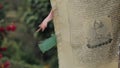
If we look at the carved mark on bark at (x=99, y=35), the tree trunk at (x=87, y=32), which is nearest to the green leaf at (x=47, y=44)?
the tree trunk at (x=87, y=32)

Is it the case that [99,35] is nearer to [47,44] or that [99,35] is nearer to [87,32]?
[87,32]

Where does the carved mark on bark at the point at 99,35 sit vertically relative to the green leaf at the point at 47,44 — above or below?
above

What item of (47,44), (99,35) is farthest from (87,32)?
(47,44)

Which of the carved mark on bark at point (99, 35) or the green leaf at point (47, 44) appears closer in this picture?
the carved mark on bark at point (99, 35)

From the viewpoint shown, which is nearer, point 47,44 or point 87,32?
point 87,32

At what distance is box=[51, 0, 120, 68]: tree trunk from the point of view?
2.16 metres

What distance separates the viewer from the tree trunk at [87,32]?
2.16 metres

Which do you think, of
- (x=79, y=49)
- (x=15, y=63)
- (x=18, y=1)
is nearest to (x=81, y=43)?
(x=79, y=49)

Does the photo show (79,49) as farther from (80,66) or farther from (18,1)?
(18,1)

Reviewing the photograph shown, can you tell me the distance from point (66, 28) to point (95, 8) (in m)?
0.18

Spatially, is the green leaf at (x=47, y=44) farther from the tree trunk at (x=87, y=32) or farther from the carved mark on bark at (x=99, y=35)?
the carved mark on bark at (x=99, y=35)

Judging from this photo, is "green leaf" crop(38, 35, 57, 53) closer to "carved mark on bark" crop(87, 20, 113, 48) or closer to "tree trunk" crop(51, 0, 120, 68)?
"tree trunk" crop(51, 0, 120, 68)

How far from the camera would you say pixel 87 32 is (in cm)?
219

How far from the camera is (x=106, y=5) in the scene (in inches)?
84.4
